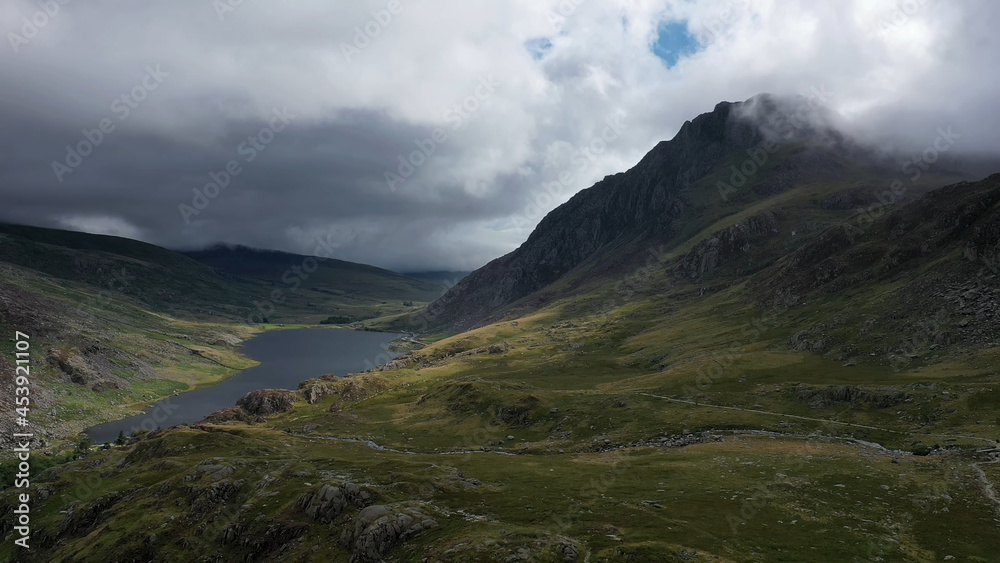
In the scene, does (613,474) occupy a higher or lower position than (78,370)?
lower

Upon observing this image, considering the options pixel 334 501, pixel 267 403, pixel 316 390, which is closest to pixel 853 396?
pixel 334 501

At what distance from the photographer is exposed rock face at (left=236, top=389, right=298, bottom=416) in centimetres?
15100

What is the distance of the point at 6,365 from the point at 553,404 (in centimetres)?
17325

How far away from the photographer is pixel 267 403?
152 metres

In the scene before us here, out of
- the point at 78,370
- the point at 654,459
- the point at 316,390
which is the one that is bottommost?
the point at 654,459

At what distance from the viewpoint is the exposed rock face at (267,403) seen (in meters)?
151

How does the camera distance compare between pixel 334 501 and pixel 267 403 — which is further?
pixel 267 403

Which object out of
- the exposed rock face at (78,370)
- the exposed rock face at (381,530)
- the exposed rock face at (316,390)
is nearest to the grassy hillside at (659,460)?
the exposed rock face at (381,530)

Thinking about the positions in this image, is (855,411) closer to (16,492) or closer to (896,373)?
(896,373)

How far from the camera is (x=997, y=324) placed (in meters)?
99.4

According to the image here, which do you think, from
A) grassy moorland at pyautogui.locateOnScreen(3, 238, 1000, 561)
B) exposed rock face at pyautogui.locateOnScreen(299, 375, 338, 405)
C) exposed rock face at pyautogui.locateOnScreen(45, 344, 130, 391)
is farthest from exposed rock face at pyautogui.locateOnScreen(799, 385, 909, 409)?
exposed rock face at pyautogui.locateOnScreen(45, 344, 130, 391)

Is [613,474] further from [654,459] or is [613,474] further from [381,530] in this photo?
[381,530]

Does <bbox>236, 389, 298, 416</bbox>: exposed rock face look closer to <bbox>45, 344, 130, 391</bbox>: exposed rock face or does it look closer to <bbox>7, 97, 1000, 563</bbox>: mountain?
<bbox>7, 97, 1000, 563</bbox>: mountain

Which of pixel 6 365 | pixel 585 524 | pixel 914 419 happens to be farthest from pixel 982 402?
pixel 6 365
